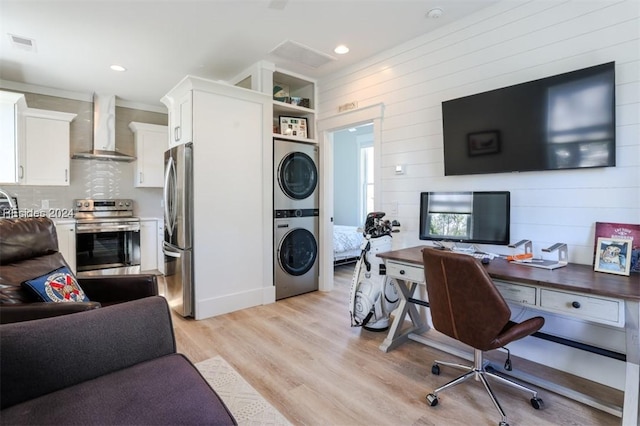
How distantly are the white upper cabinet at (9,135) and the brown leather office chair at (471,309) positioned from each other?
4.92 meters

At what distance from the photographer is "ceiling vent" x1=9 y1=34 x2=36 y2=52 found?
3.09 m

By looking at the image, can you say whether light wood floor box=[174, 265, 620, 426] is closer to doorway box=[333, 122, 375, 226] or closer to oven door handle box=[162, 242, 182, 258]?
oven door handle box=[162, 242, 182, 258]

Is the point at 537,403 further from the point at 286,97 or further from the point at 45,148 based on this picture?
the point at 45,148

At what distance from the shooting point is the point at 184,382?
127 centimetres

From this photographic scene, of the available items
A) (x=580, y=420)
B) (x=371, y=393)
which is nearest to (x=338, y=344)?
(x=371, y=393)

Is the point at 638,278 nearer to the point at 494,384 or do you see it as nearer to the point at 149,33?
the point at 494,384

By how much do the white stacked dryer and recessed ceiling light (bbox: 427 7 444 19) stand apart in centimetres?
198

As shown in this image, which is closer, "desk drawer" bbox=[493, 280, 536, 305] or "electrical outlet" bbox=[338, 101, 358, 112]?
"desk drawer" bbox=[493, 280, 536, 305]

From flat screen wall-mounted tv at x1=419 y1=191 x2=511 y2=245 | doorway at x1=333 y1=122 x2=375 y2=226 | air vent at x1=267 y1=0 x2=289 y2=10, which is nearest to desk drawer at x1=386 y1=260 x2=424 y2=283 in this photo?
flat screen wall-mounted tv at x1=419 y1=191 x2=511 y2=245

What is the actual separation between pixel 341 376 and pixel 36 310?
183 cm

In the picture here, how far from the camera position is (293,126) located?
4.12 meters

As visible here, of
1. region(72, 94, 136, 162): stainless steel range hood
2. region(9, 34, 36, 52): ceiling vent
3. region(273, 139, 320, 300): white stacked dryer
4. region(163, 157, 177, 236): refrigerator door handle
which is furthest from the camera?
region(72, 94, 136, 162): stainless steel range hood

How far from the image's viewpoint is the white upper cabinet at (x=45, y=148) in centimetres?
419

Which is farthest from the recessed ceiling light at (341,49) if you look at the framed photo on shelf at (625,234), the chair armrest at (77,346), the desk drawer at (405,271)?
the chair armrest at (77,346)
